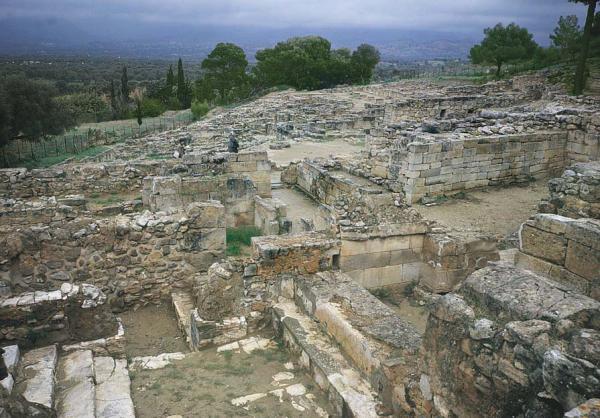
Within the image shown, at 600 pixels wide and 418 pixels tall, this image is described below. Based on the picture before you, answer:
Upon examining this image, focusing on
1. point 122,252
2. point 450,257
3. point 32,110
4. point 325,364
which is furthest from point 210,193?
point 32,110

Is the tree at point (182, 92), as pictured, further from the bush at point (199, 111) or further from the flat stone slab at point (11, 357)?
the flat stone slab at point (11, 357)

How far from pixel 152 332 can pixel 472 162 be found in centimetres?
848

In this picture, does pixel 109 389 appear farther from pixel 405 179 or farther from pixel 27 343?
pixel 405 179

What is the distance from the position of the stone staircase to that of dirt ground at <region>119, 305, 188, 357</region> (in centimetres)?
89

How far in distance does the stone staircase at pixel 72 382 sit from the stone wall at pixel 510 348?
316 centimetres

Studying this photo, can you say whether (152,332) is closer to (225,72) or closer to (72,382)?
(72,382)

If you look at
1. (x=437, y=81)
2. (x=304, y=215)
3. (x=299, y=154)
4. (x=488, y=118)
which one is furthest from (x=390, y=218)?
(x=437, y=81)

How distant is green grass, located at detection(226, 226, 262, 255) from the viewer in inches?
387

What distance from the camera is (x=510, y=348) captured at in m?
3.36

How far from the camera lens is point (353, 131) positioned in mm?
24656

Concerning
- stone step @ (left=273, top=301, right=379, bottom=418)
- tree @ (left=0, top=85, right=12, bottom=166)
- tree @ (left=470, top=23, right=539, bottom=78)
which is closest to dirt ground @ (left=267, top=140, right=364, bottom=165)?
stone step @ (left=273, top=301, right=379, bottom=418)

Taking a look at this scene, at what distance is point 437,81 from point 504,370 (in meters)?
43.8

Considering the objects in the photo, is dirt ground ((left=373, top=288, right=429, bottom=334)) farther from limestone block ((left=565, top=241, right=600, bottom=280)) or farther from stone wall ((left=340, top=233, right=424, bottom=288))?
limestone block ((left=565, top=241, right=600, bottom=280))

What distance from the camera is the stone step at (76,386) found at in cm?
473
